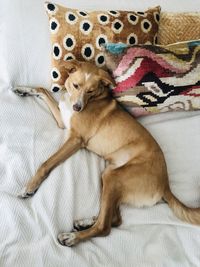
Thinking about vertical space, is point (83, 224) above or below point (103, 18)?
below

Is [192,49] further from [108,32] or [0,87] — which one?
[0,87]

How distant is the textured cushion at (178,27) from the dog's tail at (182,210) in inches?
35.0

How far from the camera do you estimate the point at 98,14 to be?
1.74 metres

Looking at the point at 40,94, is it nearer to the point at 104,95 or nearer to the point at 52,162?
the point at 104,95

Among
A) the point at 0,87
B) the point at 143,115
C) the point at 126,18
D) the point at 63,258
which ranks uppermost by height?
the point at 126,18

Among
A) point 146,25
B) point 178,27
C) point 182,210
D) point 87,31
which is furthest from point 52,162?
point 178,27

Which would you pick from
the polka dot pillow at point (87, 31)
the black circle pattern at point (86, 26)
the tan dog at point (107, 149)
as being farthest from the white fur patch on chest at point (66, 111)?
the black circle pattern at point (86, 26)

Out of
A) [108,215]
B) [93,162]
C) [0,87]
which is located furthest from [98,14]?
[108,215]

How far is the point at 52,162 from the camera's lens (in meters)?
1.49

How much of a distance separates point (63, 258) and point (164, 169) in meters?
0.58

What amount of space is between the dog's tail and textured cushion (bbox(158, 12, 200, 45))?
888 millimetres

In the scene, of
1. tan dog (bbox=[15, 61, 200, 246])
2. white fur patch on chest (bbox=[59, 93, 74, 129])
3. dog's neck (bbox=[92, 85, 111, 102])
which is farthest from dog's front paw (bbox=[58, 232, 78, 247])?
dog's neck (bbox=[92, 85, 111, 102])

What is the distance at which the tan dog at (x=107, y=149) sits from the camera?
54.7 inches

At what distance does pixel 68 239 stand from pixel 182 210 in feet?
1.55
